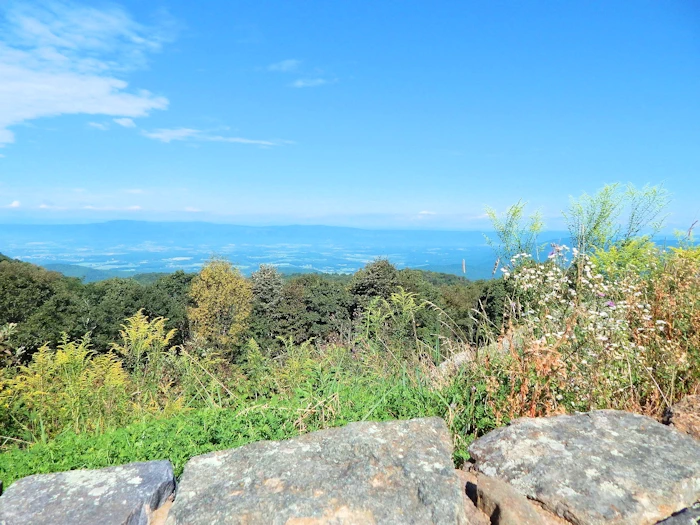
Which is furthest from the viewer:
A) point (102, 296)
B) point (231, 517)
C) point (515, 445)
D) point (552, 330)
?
point (102, 296)

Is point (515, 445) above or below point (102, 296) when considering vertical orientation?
above

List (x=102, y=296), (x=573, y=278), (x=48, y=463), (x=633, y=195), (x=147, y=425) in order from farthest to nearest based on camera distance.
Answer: (x=102, y=296), (x=633, y=195), (x=573, y=278), (x=147, y=425), (x=48, y=463)

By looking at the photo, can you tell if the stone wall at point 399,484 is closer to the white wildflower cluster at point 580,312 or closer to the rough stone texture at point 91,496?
the rough stone texture at point 91,496

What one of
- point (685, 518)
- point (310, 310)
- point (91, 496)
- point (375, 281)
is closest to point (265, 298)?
point (310, 310)

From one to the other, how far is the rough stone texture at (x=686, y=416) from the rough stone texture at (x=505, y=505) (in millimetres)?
1278

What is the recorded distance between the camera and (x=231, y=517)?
1801 mm

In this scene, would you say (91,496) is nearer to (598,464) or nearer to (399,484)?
→ (399,484)

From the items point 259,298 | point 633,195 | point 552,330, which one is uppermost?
point 633,195

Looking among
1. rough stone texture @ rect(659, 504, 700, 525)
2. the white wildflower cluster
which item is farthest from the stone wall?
the white wildflower cluster

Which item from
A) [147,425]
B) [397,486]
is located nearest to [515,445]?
[397,486]

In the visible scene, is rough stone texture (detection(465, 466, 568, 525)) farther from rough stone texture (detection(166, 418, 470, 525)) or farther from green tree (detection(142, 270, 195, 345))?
green tree (detection(142, 270, 195, 345))

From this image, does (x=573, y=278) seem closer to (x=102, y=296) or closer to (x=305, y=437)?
(x=305, y=437)

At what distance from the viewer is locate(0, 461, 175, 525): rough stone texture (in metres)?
1.86

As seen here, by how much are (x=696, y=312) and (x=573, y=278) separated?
5.73ft
